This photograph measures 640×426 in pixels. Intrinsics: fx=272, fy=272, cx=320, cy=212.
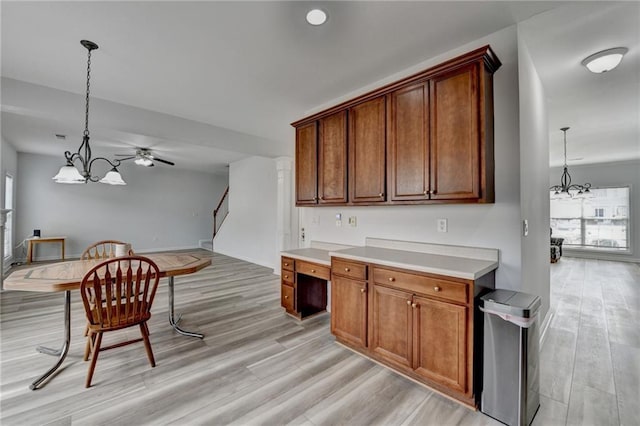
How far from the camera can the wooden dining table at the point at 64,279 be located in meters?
2.00

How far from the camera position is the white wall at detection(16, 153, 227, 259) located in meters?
6.68

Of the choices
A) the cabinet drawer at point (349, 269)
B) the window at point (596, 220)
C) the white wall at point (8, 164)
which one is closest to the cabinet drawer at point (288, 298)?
the cabinet drawer at point (349, 269)

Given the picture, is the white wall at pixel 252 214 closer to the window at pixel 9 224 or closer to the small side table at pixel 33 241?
the small side table at pixel 33 241

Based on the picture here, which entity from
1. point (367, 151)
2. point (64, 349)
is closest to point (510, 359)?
point (367, 151)

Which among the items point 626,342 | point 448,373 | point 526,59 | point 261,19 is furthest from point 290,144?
point 626,342

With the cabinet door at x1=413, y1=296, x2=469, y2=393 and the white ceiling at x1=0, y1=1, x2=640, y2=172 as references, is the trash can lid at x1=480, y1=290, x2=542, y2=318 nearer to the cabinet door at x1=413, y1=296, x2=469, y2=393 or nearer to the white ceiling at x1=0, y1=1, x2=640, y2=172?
the cabinet door at x1=413, y1=296, x2=469, y2=393

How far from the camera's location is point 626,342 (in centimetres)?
274

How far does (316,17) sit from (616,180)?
970cm

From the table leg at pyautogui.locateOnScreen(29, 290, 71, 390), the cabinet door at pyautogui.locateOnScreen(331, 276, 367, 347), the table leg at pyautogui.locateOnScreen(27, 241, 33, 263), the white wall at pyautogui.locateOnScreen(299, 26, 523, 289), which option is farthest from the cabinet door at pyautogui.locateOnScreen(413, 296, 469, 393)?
the table leg at pyautogui.locateOnScreen(27, 241, 33, 263)

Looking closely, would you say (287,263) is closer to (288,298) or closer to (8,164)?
(288,298)

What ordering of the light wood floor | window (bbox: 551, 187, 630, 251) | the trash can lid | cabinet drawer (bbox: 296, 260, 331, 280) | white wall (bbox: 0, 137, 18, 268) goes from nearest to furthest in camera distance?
the trash can lid → the light wood floor → cabinet drawer (bbox: 296, 260, 331, 280) → white wall (bbox: 0, 137, 18, 268) → window (bbox: 551, 187, 630, 251)

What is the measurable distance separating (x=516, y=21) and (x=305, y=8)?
1.57 m

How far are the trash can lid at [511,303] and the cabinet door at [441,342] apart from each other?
0.15m

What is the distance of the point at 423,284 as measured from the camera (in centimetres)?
198
